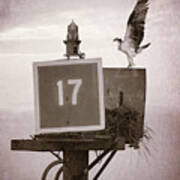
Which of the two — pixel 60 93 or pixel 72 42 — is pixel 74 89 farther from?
pixel 72 42

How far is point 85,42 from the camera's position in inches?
69.8

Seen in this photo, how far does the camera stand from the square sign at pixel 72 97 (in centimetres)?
122

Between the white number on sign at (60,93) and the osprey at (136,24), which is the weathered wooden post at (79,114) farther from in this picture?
the osprey at (136,24)

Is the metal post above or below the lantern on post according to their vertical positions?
below

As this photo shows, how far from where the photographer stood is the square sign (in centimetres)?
122

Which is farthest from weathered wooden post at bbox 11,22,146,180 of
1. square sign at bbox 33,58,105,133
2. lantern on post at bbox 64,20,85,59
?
lantern on post at bbox 64,20,85,59

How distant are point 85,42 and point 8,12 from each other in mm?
317

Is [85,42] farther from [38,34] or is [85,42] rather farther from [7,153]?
[7,153]

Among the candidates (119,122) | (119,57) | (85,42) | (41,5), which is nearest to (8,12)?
(41,5)

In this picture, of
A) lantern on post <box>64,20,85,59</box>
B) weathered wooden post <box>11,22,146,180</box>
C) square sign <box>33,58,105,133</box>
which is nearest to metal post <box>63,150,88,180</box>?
weathered wooden post <box>11,22,146,180</box>

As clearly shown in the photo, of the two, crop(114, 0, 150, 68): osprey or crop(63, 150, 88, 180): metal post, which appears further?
crop(114, 0, 150, 68): osprey

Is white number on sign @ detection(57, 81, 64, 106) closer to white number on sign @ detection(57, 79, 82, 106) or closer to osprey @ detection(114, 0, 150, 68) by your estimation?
white number on sign @ detection(57, 79, 82, 106)

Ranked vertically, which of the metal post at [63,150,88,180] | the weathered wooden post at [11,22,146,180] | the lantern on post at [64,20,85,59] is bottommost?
the metal post at [63,150,88,180]

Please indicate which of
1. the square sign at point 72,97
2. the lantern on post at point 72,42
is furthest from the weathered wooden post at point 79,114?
the lantern on post at point 72,42
